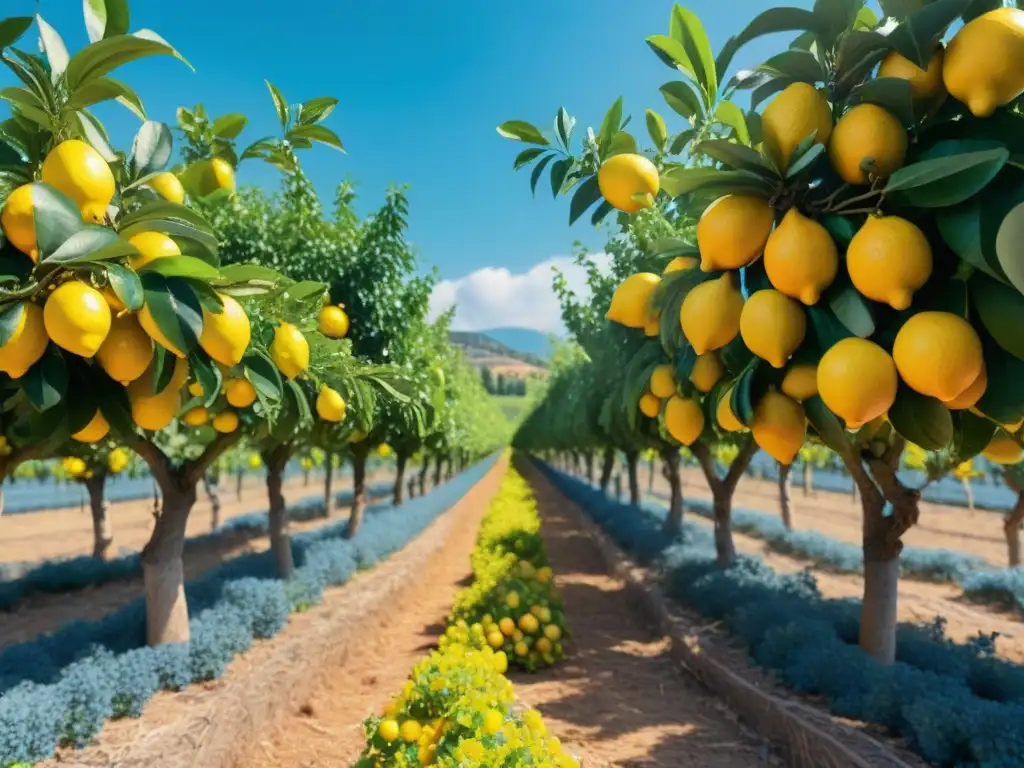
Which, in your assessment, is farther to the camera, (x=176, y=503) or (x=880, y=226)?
(x=176, y=503)

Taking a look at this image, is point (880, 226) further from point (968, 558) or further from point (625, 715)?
point (968, 558)

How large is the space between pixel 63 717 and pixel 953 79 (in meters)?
5.57

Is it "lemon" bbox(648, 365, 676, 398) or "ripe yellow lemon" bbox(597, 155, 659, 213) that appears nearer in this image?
"ripe yellow lemon" bbox(597, 155, 659, 213)

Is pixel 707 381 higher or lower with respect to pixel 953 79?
lower

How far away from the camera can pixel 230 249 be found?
612 centimetres

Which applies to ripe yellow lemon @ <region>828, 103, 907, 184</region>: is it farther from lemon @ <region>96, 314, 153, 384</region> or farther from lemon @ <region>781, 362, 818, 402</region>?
lemon @ <region>96, 314, 153, 384</region>

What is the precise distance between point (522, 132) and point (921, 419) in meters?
1.12

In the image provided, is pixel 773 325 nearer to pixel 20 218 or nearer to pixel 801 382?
pixel 801 382

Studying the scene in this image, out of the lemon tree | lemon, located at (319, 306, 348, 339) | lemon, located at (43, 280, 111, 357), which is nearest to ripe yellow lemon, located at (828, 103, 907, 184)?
the lemon tree

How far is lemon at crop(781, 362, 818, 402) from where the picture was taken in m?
1.13

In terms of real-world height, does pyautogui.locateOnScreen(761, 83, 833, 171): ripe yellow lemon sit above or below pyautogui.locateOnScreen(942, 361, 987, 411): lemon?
above

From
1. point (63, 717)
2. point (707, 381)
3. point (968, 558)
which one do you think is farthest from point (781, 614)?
point (968, 558)

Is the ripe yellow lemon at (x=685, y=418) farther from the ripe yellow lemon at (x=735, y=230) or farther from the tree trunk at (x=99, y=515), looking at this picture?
the tree trunk at (x=99, y=515)

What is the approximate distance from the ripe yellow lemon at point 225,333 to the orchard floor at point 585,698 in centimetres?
434
